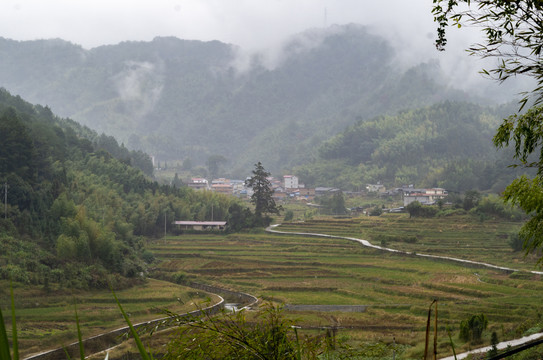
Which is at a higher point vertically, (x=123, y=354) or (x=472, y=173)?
(x=472, y=173)

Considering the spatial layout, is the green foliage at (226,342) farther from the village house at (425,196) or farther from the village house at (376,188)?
the village house at (376,188)

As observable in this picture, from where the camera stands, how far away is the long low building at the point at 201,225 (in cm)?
6750

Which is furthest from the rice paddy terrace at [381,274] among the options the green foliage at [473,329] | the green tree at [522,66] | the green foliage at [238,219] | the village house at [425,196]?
the village house at [425,196]

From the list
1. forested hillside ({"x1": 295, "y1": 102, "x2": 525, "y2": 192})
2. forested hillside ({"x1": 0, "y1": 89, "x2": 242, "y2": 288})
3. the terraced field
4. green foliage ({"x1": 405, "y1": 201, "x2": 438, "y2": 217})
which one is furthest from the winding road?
forested hillside ({"x1": 295, "y1": 102, "x2": 525, "y2": 192})

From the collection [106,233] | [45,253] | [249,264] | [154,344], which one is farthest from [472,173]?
[154,344]

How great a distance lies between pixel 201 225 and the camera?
69.0m

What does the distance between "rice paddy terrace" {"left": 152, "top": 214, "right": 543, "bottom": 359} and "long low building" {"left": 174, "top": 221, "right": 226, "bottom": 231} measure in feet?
12.2

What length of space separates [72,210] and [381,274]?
72.0ft

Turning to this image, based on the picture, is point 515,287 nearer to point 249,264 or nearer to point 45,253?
point 249,264

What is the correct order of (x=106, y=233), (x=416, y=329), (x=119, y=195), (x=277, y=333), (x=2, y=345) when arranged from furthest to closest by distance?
(x=119, y=195) < (x=106, y=233) < (x=416, y=329) < (x=277, y=333) < (x=2, y=345)

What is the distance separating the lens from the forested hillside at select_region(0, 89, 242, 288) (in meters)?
36.9

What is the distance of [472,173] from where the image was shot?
103 meters

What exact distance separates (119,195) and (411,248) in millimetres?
30039

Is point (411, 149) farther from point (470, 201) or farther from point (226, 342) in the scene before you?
point (226, 342)
